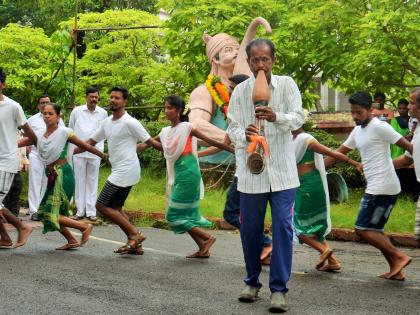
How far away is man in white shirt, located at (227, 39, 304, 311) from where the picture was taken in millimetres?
5824

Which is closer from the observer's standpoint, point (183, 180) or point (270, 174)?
point (270, 174)

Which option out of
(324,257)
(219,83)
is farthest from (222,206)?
(324,257)

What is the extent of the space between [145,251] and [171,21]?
747 centimetres

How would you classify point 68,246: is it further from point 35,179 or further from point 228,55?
point 228,55

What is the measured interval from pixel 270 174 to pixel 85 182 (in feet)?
21.0

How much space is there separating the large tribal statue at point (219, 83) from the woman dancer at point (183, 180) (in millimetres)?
3402

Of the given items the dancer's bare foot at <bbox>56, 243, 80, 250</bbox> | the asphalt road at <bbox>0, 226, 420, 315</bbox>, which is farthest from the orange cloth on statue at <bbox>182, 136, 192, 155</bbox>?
the dancer's bare foot at <bbox>56, 243, 80, 250</bbox>

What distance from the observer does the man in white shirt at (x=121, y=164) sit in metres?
8.48

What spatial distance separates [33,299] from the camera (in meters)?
6.04

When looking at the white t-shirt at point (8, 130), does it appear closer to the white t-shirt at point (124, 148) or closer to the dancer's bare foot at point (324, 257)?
the white t-shirt at point (124, 148)

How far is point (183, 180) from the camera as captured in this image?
8.39 meters

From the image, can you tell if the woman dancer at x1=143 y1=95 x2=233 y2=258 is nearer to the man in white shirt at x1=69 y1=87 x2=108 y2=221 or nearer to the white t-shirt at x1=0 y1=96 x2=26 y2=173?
the white t-shirt at x1=0 y1=96 x2=26 y2=173

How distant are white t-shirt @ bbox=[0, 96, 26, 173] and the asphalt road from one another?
889mm

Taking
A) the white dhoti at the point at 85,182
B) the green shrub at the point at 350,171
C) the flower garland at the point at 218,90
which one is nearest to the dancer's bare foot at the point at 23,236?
the white dhoti at the point at 85,182
